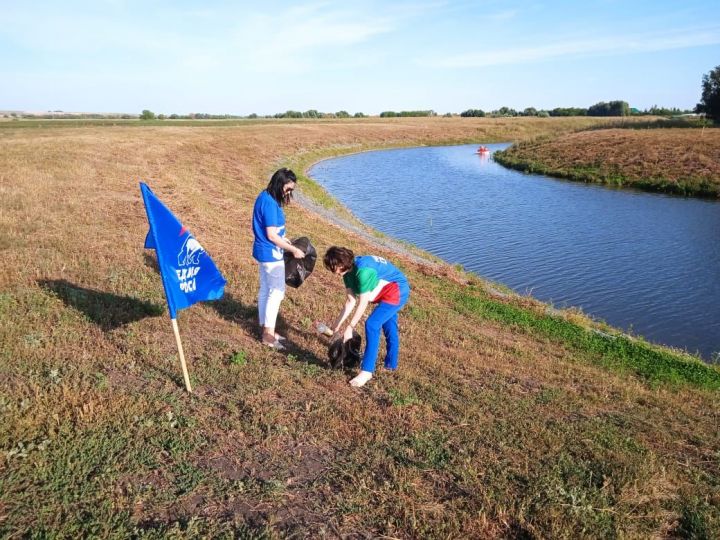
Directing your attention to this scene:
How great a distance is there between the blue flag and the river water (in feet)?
34.5

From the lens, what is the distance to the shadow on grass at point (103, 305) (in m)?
7.42

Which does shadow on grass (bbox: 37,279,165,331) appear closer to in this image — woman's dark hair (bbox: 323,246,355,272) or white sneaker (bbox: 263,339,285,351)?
white sneaker (bbox: 263,339,285,351)

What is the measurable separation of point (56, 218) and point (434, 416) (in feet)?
34.4

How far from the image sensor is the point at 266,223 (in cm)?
673

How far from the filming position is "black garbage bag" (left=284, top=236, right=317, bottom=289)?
7316mm

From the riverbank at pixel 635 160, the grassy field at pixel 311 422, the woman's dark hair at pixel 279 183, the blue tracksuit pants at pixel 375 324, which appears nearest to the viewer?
the grassy field at pixel 311 422

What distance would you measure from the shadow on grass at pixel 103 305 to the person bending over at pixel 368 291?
3.24 m

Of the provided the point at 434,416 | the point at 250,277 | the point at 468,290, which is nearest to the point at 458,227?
the point at 468,290

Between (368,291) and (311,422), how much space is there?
1.60 m

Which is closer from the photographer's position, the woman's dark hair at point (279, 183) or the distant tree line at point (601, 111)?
the woman's dark hair at point (279, 183)

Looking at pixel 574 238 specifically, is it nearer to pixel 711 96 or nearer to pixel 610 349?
pixel 610 349

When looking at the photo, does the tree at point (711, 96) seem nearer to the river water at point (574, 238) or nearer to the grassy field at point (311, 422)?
the river water at point (574, 238)

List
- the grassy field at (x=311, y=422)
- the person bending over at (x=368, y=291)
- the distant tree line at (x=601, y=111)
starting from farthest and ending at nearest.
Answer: the distant tree line at (x=601, y=111), the person bending over at (x=368, y=291), the grassy field at (x=311, y=422)

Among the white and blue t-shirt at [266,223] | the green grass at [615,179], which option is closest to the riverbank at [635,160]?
the green grass at [615,179]
